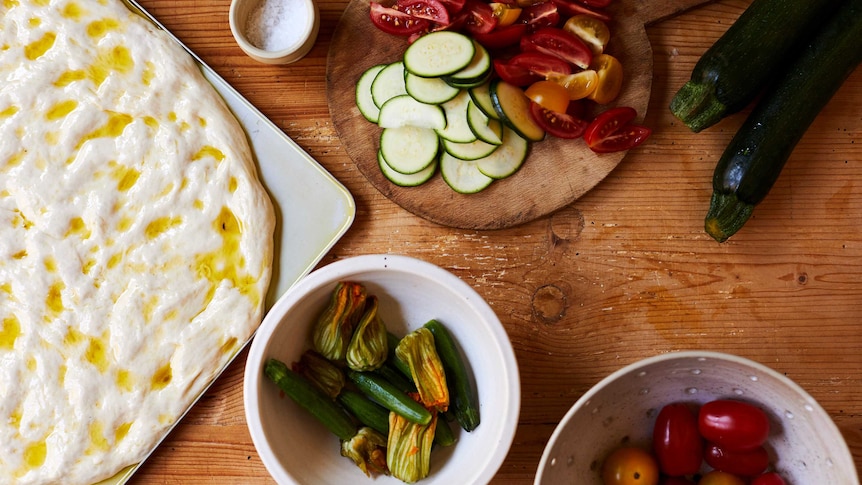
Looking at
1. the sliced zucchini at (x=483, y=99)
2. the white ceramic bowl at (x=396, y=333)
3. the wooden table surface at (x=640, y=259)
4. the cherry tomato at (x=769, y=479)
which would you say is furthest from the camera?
the wooden table surface at (x=640, y=259)

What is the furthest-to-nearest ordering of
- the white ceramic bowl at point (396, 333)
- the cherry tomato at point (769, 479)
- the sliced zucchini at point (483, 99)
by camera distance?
1. the sliced zucchini at point (483, 99)
2. the cherry tomato at point (769, 479)
3. the white ceramic bowl at point (396, 333)

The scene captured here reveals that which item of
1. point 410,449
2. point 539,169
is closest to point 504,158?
point 539,169

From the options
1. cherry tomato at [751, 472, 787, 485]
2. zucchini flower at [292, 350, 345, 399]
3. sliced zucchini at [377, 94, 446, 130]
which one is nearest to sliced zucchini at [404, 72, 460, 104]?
sliced zucchini at [377, 94, 446, 130]

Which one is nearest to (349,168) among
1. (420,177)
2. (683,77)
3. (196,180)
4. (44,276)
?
(420,177)

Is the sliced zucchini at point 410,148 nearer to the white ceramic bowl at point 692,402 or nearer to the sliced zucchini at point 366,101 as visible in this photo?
the sliced zucchini at point 366,101

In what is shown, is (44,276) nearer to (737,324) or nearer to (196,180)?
(196,180)

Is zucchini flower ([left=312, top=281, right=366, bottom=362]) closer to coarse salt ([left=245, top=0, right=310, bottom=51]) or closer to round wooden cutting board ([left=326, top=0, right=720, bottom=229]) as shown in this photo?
round wooden cutting board ([left=326, top=0, right=720, bottom=229])

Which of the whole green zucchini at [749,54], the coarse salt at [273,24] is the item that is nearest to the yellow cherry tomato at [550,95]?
the whole green zucchini at [749,54]

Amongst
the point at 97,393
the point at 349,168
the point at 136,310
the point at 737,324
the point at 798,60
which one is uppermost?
the point at 798,60
